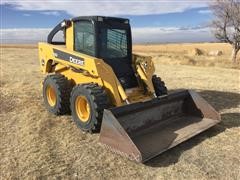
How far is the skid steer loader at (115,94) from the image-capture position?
20.2 ft

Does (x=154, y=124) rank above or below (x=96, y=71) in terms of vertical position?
below

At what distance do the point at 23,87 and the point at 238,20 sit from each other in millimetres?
15803

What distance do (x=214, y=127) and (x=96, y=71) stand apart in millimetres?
2606

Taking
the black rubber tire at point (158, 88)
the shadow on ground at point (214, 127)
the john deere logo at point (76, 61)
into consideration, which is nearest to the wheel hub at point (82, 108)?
the john deere logo at point (76, 61)

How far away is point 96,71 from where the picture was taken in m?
6.73

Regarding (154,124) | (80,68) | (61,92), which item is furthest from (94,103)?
(61,92)

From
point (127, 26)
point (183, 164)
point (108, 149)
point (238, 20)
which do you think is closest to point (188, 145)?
point (183, 164)

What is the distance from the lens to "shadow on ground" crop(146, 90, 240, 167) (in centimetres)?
572

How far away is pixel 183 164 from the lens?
5570 millimetres

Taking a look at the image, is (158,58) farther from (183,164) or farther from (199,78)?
(183,164)

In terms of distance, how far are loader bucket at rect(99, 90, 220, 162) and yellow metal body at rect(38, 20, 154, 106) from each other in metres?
0.45

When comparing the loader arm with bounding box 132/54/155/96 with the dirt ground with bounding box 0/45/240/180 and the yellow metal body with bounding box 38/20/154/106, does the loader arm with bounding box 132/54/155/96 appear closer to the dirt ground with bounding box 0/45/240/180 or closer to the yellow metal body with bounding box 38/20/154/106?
the yellow metal body with bounding box 38/20/154/106

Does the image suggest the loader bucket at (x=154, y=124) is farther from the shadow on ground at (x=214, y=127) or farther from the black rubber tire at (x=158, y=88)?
the black rubber tire at (x=158, y=88)

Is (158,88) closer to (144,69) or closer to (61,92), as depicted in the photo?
(144,69)
